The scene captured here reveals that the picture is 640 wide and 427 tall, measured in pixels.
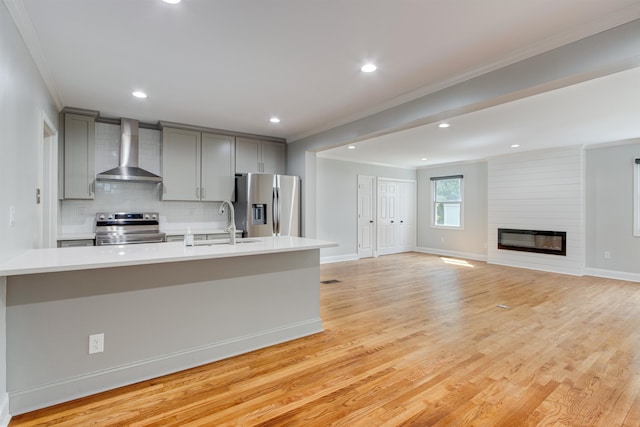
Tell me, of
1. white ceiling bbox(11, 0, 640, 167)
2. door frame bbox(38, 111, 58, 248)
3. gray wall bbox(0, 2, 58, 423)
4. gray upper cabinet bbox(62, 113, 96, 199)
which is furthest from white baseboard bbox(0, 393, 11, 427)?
gray upper cabinet bbox(62, 113, 96, 199)

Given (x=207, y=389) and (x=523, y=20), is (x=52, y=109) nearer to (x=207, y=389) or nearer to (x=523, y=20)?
(x=207, y=389)

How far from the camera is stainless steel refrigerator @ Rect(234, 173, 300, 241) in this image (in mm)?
5113

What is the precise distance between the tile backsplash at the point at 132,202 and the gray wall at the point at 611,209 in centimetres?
670

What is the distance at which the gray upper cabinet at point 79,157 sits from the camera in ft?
13.5

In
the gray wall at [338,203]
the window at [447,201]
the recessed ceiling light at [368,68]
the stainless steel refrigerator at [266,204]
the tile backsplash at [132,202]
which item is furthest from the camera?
the window at [447,201]

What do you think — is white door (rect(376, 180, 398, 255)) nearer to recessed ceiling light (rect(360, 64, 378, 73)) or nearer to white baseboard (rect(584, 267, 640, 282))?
white baseboard (rect(584, 267, 640, 282))

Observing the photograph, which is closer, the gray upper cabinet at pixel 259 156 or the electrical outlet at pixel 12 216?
the electrical outlet at pixel 12 216

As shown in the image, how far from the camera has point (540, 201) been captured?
21.3 ft

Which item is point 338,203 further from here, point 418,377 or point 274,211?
point 418,377

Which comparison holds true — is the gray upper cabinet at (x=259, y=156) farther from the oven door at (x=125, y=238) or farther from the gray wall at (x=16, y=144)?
the gray wall at (x=16, y=144)

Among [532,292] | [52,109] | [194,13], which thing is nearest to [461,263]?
[532,292]

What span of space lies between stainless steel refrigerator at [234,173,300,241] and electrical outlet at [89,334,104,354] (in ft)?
9.90

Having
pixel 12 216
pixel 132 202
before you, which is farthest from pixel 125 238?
pixel 12 216

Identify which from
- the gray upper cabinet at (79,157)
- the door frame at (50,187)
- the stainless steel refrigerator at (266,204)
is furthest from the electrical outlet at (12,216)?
the stainless steel refrigerator at (266,204)
